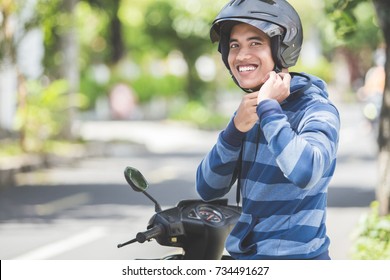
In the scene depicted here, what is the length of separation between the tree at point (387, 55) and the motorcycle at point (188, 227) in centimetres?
328

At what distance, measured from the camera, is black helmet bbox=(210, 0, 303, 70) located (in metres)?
3.01

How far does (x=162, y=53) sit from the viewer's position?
35.2m

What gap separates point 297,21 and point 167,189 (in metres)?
10.7

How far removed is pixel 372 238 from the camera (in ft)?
19.8

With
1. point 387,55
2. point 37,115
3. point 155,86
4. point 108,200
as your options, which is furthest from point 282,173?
point 155,86

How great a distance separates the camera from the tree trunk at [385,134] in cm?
643

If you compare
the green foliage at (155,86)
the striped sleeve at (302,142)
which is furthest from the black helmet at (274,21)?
the green foliage at (155,86)

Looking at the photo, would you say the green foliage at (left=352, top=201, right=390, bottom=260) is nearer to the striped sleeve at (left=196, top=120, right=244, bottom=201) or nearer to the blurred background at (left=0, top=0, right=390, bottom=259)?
the blurred background at (left=0, top=0, right=390, bottom=259)

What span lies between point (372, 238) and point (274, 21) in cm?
326

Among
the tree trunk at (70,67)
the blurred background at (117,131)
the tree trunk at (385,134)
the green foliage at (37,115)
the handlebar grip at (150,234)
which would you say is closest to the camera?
the handlebar grip at (150,234)

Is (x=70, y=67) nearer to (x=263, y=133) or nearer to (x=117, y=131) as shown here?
(x=117, y=131)

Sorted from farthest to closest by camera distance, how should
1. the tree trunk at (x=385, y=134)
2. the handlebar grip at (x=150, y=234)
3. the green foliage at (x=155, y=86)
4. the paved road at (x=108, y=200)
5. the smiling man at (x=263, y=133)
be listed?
the green foliage at (x=155, y=86) < the paved road at (x=108, y=200) < the tree trunk at (x=385, y=134) < the handlebar grip at (x=150, y=234) < the smiling man at (x=263, y=133)

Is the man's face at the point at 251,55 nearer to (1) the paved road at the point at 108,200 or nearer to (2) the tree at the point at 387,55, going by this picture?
(2) the tree at the point at 387,55

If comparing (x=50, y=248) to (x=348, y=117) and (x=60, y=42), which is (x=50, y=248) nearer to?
(x=60, y=42)
